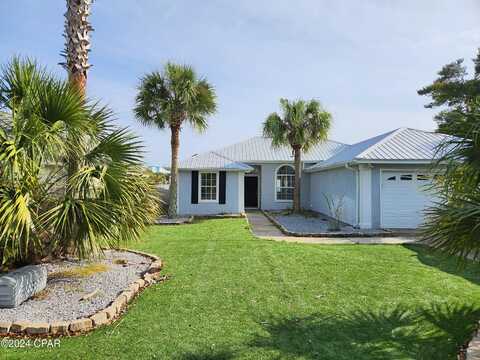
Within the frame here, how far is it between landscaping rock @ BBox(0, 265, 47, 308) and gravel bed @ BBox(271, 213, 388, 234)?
9559mm

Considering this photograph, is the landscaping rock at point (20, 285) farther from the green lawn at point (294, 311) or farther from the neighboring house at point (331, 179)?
the neighboring house at point (331, 179)

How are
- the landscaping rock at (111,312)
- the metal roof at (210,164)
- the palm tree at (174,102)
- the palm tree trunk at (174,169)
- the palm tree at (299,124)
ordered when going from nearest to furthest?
the landscaping rock at (111,312)
the palm tree at (174,102)
the palm tree trunk at (174,169)
the palm tree at (299,124)
the metal roof at (210,164)

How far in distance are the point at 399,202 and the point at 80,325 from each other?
1258 cm

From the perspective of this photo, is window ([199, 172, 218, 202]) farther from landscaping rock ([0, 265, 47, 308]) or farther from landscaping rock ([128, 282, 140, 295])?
landscaping rock ([0, 265, 47, 308])

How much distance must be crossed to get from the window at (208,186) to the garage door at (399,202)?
28.1ft

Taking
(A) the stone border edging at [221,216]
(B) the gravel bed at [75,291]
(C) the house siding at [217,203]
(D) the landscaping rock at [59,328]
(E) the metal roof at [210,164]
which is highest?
(E) the metal roof at [210,164]

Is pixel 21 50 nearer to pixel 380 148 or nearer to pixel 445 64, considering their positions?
pixel 380 148

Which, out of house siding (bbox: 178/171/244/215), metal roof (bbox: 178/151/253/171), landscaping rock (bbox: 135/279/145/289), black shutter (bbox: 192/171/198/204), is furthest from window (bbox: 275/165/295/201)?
landscaping rock (bbox: 135/279/145/289)

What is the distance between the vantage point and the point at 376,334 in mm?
4426

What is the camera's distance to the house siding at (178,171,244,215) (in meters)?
18.8

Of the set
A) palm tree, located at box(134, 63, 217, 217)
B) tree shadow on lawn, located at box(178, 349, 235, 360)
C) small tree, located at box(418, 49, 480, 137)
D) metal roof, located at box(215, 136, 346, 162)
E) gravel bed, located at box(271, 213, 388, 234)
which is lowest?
tree shadow on lawn, located at box(178, 349, 235, 360)

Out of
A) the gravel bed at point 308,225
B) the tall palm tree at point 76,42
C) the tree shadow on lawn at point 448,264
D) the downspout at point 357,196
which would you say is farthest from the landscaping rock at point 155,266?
the downspout at point 357,196

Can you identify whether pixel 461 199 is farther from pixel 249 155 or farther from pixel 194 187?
pixel 249 155

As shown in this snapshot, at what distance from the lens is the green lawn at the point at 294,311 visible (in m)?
4.00
